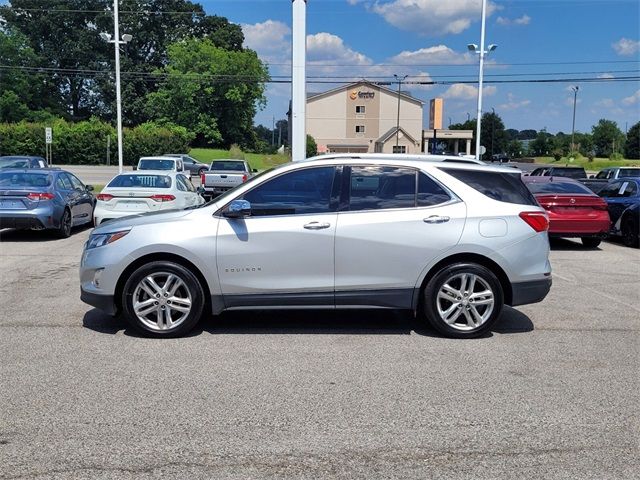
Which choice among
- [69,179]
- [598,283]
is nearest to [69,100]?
[69,179]

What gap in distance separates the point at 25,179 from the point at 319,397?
→ 1094 centimetres

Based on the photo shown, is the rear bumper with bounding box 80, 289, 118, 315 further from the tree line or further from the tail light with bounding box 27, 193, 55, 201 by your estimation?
the tree line

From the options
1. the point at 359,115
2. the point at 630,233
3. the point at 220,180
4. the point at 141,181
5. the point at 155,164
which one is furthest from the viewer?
the point at 359,115

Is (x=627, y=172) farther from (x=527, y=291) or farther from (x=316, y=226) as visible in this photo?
(x=316, y=226)

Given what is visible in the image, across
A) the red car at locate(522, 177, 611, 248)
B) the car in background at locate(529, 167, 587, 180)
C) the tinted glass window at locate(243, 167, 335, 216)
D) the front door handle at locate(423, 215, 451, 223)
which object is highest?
the car in background at locate(529, 167, 587, 180)

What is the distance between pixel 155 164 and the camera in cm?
2416

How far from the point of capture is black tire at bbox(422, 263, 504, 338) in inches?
237

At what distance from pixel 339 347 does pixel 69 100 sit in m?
91.4

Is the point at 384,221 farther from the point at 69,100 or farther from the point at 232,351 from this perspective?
the point at 69,100

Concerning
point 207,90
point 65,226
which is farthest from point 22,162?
point 207,90

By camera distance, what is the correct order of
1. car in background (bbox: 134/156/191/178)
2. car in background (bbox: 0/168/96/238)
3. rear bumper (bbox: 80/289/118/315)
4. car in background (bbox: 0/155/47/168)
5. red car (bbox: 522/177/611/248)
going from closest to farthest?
rear bumper (bbox: 80/289/118/315) < car in background (bbox: 0/168/96/238) < red car (bbox: 522/177/611/248) < car in background (bbox: 134/156/191/178) < car in background (bbox: 0/155/47/168)

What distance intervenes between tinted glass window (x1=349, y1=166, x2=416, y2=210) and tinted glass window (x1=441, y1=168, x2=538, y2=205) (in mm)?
447

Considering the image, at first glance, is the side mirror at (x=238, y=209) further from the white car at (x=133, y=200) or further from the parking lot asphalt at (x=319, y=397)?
the white car at (x=133, y=200)

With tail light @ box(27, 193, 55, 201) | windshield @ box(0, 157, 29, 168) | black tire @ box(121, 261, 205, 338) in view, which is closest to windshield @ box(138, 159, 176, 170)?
windshield @ box(0, 157, 29, 168)
